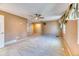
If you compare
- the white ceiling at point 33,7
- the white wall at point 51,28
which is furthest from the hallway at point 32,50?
the white wall at point 51,28

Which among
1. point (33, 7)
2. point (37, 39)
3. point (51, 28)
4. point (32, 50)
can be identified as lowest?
point (37, 39)

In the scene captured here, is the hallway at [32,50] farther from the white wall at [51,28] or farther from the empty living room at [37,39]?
the white wall at [51,28]

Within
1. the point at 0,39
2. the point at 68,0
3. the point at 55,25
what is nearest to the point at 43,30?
the point at 55,25

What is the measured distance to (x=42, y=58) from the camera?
1.50 meters

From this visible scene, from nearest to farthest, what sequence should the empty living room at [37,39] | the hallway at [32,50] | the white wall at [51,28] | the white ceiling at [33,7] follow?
1. the white ceiling at [33,7]
2. the empty living room at [37,39]
3. the hallway at [32,50]
4. the white wall at [51,28]

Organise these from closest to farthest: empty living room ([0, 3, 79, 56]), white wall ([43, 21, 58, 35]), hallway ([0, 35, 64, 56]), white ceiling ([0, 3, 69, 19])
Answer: white ceiling ([0, 3, 69, 19]) → empty living room ([0, 3, 79, 56]) → hallway ([0, 35, 64, 56]) → white wall ([43, 21, 58, 35])

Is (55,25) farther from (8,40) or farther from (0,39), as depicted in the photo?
(0,39)

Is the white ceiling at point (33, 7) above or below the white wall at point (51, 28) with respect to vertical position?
above

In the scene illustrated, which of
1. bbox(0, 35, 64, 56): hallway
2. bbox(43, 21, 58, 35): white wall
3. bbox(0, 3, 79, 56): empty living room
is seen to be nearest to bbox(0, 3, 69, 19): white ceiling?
bbox(0, 3, 79, 56): empty living room

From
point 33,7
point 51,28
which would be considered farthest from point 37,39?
point 51,28

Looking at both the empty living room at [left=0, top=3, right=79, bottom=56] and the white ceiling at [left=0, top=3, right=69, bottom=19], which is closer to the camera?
the white ceiling at [left=0, top=3, right=69, bottom=19]

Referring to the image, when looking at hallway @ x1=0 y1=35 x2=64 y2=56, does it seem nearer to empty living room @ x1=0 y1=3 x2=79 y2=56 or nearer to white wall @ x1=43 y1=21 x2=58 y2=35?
empty living room @ x1=0 y1=3 x2=79 y2=56

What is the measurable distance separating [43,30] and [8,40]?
923cm

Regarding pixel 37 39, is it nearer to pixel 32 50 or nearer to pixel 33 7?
pixel 32 50
